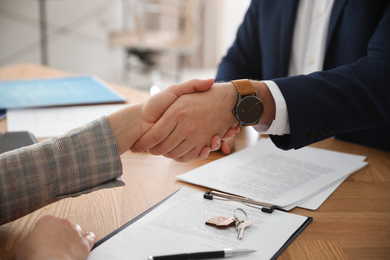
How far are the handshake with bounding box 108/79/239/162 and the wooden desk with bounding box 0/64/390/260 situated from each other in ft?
0.24

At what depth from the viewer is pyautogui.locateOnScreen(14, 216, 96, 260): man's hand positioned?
1.79 feet

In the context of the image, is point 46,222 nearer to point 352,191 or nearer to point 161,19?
point 352,191

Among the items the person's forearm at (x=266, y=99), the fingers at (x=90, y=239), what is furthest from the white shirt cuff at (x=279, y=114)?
the fingers at (x=90, y=239)

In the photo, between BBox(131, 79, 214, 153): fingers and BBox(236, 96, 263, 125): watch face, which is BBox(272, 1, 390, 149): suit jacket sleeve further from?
BBox(131, 79, 214, 153): fingers

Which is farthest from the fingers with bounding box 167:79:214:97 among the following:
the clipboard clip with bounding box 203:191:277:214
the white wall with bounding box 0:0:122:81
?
the white wall with bounding box 0:0:122:81

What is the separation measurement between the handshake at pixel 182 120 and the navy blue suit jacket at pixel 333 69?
0.13 metres

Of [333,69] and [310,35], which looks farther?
[310,35]

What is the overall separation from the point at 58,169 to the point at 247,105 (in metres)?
0.39

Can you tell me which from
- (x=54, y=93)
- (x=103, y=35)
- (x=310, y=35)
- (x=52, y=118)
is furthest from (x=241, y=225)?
(x=103, y=35)

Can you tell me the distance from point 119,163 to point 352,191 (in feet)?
1.50

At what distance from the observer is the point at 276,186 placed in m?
0.83

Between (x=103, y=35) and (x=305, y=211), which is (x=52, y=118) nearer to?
(x=305, y=211)

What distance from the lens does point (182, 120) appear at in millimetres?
852

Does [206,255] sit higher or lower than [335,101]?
lower
